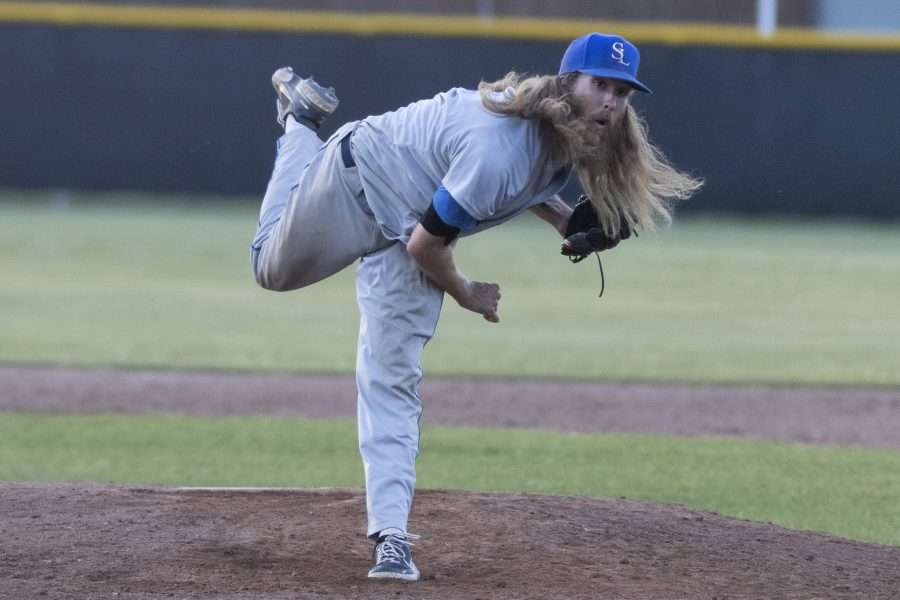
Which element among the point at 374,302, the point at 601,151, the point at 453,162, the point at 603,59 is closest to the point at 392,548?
the point at 374,302

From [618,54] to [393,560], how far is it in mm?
1594

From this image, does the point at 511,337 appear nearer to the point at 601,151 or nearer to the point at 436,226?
the point at 601,151

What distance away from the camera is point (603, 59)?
433cm

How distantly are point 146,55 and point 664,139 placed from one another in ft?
21.6

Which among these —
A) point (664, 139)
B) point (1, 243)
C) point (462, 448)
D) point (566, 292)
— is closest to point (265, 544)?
point (462, 448)

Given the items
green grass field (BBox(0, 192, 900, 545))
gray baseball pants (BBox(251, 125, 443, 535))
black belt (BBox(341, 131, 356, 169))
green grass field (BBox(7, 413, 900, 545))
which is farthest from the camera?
green grass field (BBox(0, 192, 900, 545))

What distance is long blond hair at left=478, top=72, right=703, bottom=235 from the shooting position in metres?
4.32

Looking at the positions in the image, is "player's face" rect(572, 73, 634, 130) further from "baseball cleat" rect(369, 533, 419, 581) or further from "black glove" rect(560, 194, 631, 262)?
"baseball cleat" rect(369, 533, 419, 581)

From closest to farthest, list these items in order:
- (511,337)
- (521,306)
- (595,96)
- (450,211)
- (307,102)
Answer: (450,211)
(595,96)
(307,102)
(511,337)
(521,306)

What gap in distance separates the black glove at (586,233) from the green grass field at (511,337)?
1.78 m

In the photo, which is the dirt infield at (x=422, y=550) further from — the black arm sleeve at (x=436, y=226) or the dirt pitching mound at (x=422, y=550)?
the black arm sleeve at (x=436, y=226)

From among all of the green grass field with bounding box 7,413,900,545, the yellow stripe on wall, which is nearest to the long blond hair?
the green grass field with bounding box 7,413,900,545

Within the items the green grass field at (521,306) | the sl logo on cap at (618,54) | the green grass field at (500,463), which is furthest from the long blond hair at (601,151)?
the green grass field at (521,306)

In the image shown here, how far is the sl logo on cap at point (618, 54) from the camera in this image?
171 inches
